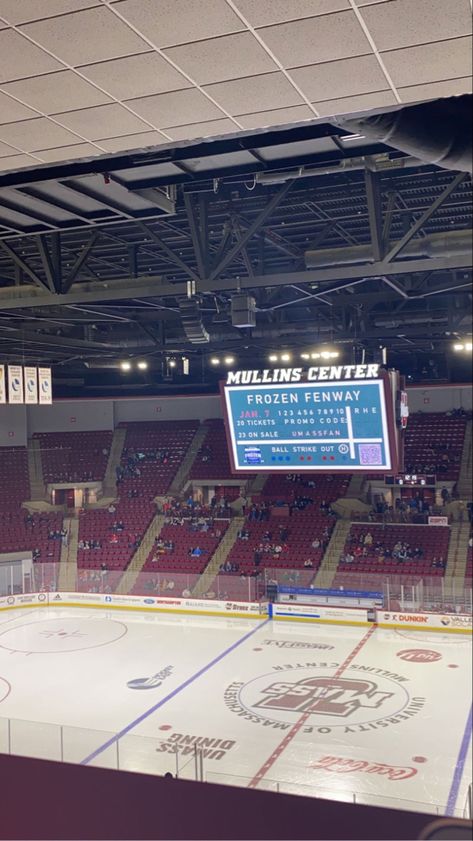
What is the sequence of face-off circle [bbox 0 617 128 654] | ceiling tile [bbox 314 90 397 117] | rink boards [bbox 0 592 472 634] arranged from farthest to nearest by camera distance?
rink boards [bbox 0 592 472 634] → face-off circle [bbox 0 617 128 654] → ceiling tile [bbox 314 90 397 117]

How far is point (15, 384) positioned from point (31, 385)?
0.51 metres

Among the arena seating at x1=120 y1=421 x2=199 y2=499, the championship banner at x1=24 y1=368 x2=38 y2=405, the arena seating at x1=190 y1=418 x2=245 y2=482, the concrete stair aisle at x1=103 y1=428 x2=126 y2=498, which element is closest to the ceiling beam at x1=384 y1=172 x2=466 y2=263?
the championship banner at x1=24 y1=368 x2=38 y2=405

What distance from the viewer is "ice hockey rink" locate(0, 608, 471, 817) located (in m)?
6.58

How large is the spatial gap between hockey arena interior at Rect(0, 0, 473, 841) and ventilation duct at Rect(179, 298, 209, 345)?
6 cm

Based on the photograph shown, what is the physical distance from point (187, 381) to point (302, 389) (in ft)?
50.0

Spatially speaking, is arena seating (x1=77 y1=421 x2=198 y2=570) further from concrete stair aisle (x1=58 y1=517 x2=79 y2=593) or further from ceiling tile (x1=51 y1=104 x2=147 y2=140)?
ceiling tile (x1=51 y1=104 x2=147 y2=140)

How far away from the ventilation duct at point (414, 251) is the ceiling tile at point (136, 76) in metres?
4.21

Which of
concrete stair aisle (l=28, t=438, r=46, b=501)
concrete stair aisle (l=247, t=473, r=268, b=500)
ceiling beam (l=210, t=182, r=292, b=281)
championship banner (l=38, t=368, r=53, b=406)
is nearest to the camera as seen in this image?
ceiling beam (l=210, t=182, r=292, b=281)

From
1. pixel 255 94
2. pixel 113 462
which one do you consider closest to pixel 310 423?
pixel 255 94

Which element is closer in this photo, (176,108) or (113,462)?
(176,108)

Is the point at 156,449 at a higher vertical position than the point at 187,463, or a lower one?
higher

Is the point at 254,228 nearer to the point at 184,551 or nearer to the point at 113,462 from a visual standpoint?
the point at 184,551

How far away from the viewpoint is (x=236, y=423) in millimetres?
10312

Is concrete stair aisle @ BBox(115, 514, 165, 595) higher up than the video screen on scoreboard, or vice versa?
the video screen on scoreboard
